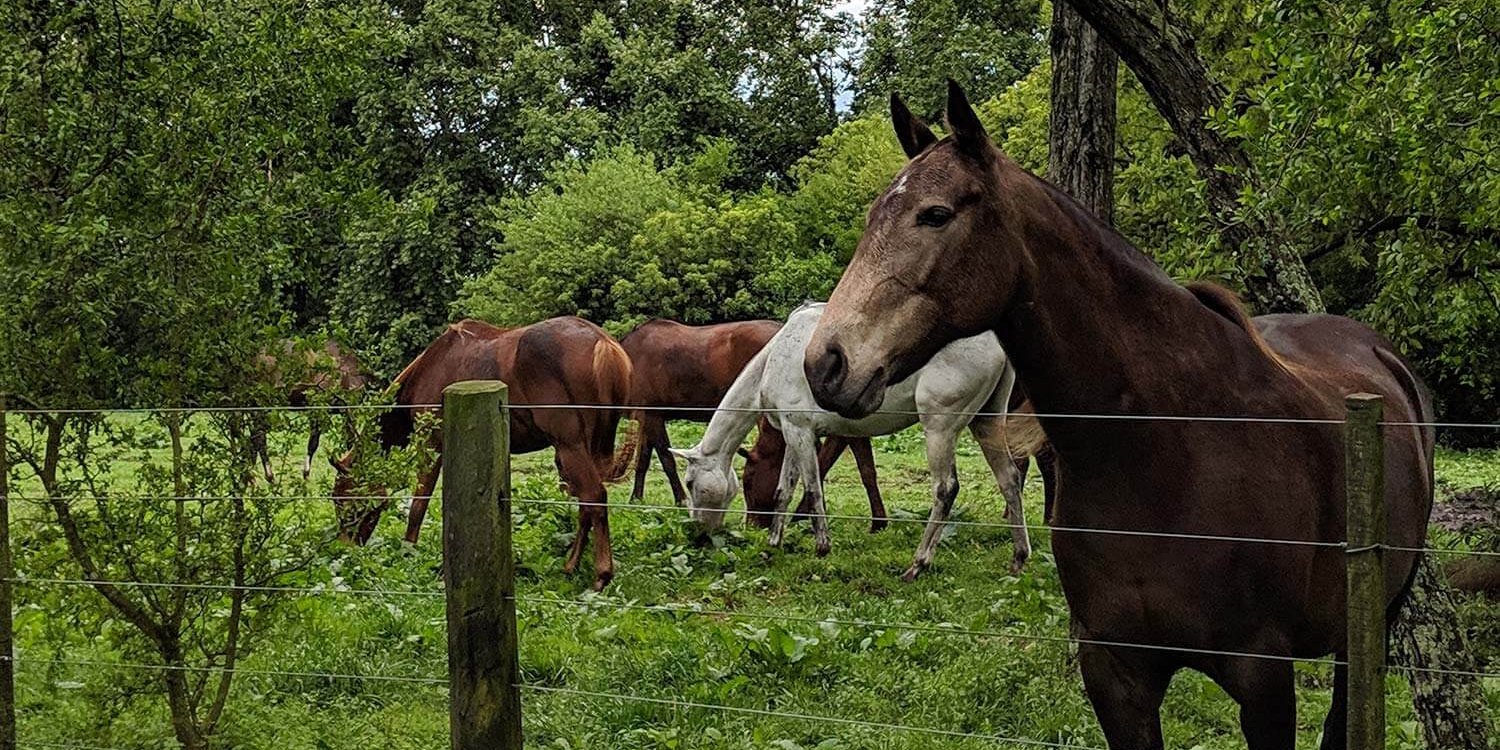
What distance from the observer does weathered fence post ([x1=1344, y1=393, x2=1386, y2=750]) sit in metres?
Answer: 2.37

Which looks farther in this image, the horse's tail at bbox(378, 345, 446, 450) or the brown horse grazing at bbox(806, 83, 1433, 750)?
the horse's tail at bbox(378, 345, 446, 450)

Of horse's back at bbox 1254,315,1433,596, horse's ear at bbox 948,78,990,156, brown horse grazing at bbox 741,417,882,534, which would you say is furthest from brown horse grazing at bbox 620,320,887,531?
horse's ear at bbox 948,78,990,156

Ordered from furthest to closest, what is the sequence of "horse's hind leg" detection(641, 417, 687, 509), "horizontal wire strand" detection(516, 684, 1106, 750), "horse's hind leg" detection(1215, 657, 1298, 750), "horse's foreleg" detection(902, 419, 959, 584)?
"horse's hind leg" detection(641, 417, 687, 509)
"horse's foreleg" detection(902, 419, 959, 584)
"horizontal wire strand" detection(516, 684, 1106, 750)
"horse's hind leg" detection(1215, 657, 1298, 750)

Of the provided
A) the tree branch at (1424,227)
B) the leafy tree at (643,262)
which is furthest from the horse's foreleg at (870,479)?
the leafy tree at (643,262)

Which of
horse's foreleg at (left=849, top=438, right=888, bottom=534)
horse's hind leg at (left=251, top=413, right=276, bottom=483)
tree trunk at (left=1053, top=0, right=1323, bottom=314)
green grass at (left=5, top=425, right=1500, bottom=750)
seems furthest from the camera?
horse's foreleg at (left=849, top=438, right=888, bottom=534)

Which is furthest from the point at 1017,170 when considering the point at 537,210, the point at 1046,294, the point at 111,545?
the point at 537,210

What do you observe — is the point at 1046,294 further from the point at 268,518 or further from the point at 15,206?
the point at 15,206

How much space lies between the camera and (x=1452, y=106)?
497cm

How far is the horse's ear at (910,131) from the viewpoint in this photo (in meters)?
3.27

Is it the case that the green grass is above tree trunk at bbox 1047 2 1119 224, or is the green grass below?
below

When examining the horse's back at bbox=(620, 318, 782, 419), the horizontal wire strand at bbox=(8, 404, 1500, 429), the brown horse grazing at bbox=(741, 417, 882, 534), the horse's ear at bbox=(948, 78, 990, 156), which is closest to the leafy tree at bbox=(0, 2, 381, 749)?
the horizontal wire strand at bbox=(8, 404, 1500, 429)

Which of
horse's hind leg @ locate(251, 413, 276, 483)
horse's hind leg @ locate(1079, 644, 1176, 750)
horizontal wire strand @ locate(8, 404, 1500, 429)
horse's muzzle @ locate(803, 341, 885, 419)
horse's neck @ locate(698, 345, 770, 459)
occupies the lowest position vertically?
horse's hind leg @ locate(1079, 644, 1176, 750)

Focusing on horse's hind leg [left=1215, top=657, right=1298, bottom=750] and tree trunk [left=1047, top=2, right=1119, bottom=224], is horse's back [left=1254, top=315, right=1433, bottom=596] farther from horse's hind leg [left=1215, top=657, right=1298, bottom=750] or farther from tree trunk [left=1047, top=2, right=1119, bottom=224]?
tree trunk [left=1047, top=2, right=1119, bottom=224]

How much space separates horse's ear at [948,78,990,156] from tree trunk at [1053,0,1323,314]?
189cm
